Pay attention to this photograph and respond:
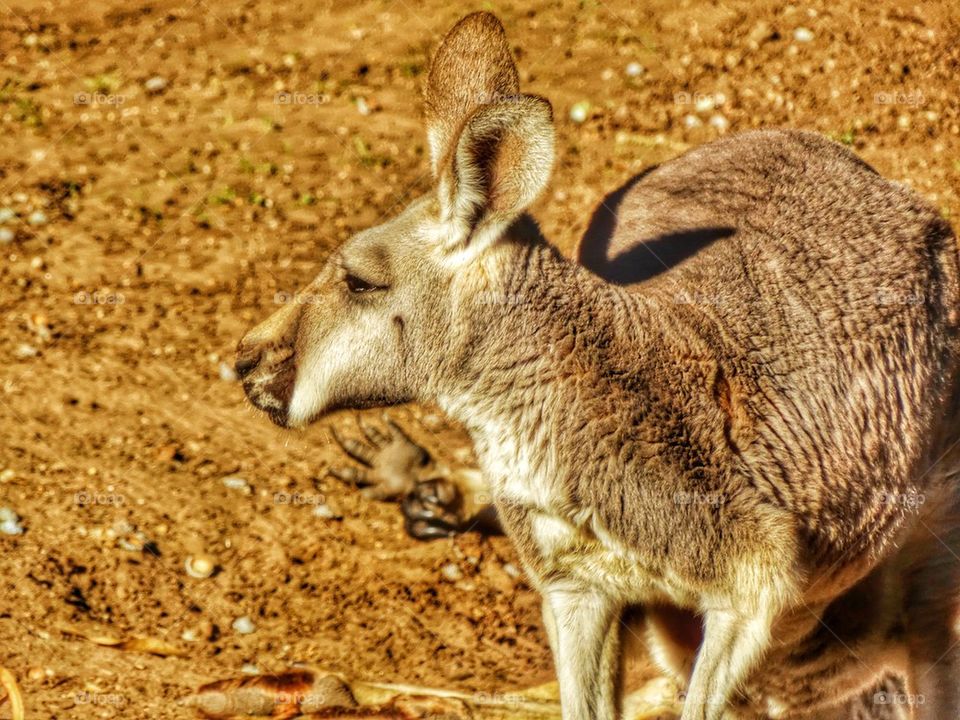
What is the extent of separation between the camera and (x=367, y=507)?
5.02m

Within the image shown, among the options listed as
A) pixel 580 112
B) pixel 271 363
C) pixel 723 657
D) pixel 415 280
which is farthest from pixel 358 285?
pixel 580 112

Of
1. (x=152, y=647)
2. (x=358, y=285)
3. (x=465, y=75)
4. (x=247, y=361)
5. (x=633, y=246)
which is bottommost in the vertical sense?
(x=152, y=647)

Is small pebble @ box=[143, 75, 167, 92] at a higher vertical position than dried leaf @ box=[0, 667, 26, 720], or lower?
higher

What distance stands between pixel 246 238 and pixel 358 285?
2.51 metres

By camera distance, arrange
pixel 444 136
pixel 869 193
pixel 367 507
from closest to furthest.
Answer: pixel 444 136
pixel 869 193
pixel 367 507

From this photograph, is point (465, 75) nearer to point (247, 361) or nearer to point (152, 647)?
point (247, 361)

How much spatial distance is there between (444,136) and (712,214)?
109 centimetres

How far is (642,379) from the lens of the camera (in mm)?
3217

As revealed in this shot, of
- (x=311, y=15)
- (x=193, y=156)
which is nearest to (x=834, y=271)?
(x=193, y=156)

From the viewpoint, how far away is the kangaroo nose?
3.53 meters

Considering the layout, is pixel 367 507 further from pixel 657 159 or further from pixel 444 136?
pixel 657 159

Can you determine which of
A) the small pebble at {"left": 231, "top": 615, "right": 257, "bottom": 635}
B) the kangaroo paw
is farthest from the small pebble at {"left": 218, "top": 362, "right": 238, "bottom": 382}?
the small pebble at {"left": 231, "top": 615, "right": 257, "bottom": 635}

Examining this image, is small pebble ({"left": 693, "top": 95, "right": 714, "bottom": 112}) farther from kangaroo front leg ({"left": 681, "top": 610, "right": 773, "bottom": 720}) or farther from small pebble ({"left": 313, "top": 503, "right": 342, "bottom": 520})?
kangaroo front leg ({"left": 681, "top": 610, "right": 773, "bottom": 720})

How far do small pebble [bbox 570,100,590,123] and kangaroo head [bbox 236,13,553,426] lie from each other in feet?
9.15
